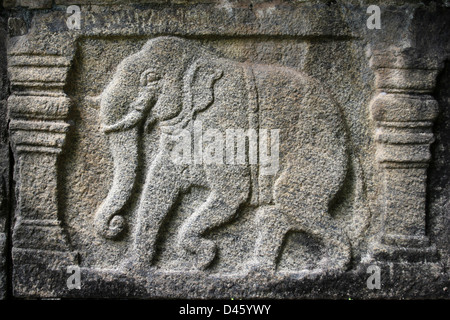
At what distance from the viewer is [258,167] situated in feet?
7.33

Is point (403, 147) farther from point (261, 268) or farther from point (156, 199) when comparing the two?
Answer: point (156, 199)

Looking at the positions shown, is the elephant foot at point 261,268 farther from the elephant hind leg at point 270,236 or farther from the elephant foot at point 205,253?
the elephant foot at point 205,253

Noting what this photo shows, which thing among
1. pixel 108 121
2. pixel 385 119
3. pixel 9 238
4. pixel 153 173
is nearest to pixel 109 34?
pixel 108 121

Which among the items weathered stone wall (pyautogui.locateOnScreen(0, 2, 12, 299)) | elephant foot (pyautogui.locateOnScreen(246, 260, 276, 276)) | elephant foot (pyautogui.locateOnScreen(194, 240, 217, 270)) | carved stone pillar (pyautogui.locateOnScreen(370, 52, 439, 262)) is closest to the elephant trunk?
elephant foot (pyautogui.locateOnScreen(194, 240, 217, 270))

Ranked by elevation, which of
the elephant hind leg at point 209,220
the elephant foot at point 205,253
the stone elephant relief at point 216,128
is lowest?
the elephant foot at point 205,253

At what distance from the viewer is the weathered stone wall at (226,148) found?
2195 millimetres

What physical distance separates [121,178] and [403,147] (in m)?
1.37

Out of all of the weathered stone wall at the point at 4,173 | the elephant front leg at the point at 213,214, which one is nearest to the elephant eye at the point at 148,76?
the elephant front leg at the point at 213,214

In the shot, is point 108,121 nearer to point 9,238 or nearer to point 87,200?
point 87,200

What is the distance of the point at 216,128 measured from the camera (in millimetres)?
2209

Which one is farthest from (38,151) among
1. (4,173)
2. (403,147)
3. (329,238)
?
(403,147)

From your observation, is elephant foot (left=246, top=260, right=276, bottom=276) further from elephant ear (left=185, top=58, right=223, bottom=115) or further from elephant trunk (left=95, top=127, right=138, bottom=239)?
elephant ear (left=185, top=58, right=223, bottom=115)

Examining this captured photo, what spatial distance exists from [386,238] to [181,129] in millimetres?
1134

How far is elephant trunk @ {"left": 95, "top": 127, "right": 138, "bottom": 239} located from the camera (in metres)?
2.21
